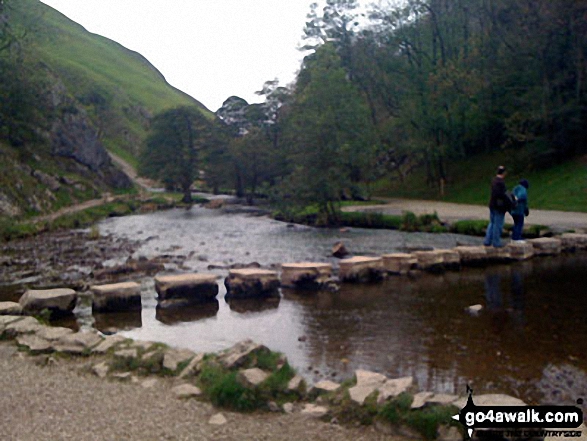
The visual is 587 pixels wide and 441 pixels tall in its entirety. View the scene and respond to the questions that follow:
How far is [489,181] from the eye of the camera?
43906 millimetres

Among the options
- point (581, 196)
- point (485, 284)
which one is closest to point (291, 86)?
point (581, 196)

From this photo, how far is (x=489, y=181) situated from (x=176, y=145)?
1825 inches

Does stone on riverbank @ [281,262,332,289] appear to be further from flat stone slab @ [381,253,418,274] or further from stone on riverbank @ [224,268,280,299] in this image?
flat stone slab @ [381,253,418,274]

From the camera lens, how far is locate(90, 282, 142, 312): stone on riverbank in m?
14.1

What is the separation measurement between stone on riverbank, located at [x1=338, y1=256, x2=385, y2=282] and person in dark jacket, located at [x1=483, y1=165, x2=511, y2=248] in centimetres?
464

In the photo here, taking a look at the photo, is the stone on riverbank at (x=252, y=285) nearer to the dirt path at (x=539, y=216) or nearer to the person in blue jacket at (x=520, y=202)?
the person in blue jacket at (x=520, y=202)

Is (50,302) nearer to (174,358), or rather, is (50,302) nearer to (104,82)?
(174,358)

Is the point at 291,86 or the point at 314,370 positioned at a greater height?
the point at 291,86

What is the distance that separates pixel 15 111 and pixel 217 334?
4140 cm

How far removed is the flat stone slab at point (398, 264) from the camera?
58.3 ft

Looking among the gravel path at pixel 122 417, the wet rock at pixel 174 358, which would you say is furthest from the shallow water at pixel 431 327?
the gravel path at pixel 122 417

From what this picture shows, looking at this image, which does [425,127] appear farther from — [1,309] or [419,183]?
[1,309]

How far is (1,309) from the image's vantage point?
12969 mm

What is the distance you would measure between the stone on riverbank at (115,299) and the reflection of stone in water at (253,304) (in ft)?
8.15
